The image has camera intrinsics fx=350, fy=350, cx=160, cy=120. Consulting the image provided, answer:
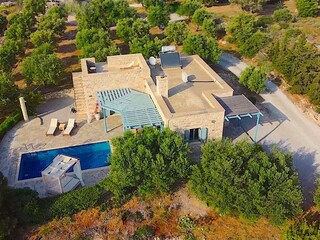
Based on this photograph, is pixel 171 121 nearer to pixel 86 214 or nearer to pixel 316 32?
pixel 86 214

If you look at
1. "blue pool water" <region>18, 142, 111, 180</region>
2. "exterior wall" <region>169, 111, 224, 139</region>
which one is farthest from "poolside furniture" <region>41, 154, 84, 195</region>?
"exterior wall" <region>169, 111, 224, 139</region>

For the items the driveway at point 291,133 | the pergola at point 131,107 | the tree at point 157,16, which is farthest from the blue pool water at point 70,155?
the tree at point 157,16

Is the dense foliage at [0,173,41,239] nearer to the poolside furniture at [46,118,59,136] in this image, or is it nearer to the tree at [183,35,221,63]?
the poolside furniture at [46,118,59,136]

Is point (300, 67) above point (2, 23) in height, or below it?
below

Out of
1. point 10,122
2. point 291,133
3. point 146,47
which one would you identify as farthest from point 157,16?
point 291,133

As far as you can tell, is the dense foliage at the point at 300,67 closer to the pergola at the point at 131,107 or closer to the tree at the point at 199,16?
the tree at the point at 199,16

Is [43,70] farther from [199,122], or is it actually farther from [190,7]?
[190,7]
